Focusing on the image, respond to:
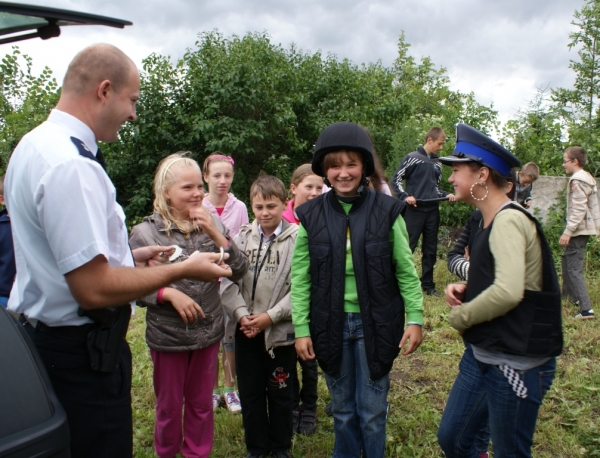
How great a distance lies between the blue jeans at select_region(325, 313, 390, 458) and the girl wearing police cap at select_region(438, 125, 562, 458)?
497 millimetres

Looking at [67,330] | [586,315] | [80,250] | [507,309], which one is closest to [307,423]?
[507,309]

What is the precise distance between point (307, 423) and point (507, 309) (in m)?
1.96

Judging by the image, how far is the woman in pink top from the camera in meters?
3.81

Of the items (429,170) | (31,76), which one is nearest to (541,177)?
(429,170)

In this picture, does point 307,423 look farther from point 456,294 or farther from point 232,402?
point 456,294

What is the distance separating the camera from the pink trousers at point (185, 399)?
2.80 metres

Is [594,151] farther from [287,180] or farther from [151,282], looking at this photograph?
[151,282]

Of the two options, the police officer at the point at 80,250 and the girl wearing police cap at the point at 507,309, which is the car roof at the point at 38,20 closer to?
the police officer at the point at 80,250

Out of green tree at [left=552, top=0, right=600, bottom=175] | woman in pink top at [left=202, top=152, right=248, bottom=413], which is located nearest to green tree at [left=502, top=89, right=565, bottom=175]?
green tree at [left=552, top=0, right=600, bottom=175]

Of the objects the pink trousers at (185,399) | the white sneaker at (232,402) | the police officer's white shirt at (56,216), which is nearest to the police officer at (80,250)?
the police officer's white shirt at (56,216)

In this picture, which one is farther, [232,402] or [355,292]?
[232,402]

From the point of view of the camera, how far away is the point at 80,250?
5.15 feet

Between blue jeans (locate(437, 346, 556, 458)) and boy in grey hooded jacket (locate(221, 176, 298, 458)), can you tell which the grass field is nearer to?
boy in grey hooded jacket (locate(221, 176, 298, 458))

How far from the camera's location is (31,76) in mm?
10203
